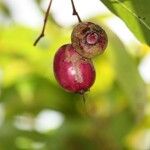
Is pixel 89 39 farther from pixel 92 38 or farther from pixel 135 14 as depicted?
pixel 135 14

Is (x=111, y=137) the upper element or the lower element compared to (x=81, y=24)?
lower

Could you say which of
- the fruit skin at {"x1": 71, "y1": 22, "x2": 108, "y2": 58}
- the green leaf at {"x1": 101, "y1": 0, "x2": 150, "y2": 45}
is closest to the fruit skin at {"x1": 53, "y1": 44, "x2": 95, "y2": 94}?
the fruit skin at {"x1": 71, "y1": 22, "x2": 108, "y2": 58}

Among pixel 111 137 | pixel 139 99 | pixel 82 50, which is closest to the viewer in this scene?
pixel 82 50

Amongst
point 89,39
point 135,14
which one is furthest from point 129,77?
point 89,39

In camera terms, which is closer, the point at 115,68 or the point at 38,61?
the point at 115,68

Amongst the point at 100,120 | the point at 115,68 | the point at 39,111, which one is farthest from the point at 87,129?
the point at 115,68

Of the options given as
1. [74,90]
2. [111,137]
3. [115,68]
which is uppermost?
[74,90]

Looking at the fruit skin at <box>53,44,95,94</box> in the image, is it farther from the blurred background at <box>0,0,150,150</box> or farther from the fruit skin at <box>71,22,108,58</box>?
the blurred background at <box>0,0,150,150</box>

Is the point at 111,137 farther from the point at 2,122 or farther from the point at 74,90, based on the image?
the point at 74,90
